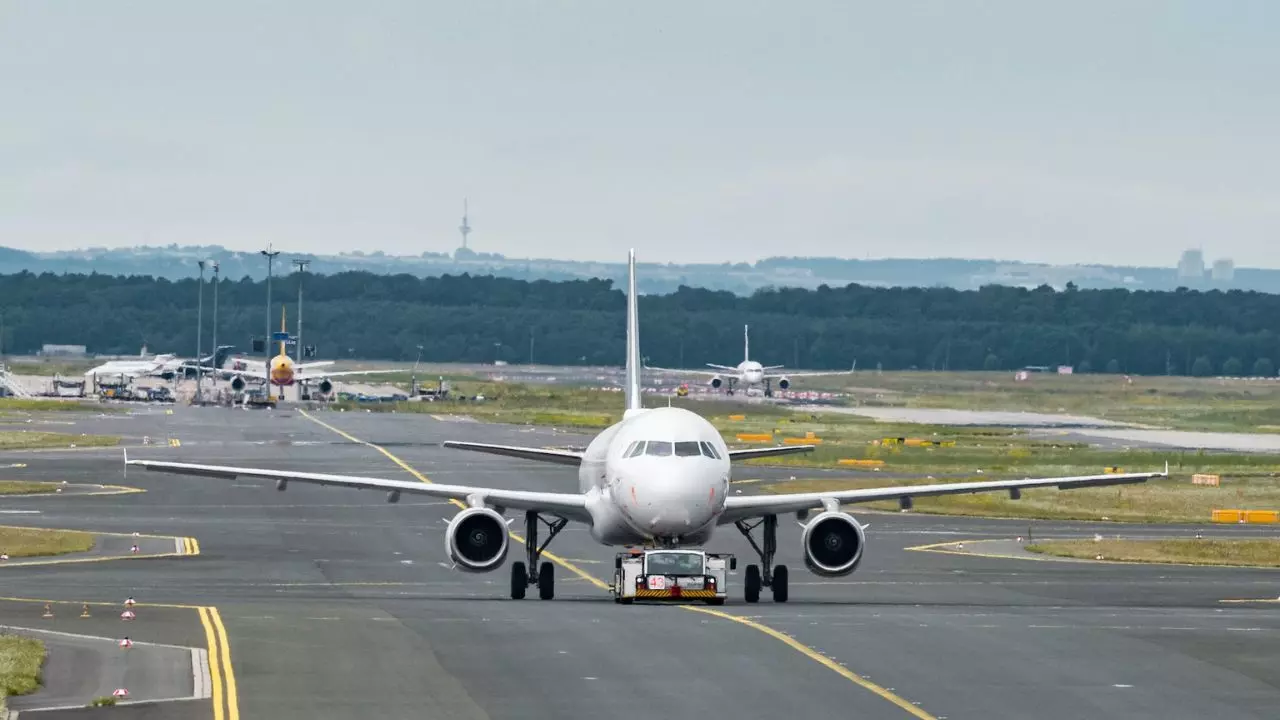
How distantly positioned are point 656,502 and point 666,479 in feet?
1.74

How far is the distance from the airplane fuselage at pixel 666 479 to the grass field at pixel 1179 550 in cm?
2387

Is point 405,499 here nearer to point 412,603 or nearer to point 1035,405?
point 412,603

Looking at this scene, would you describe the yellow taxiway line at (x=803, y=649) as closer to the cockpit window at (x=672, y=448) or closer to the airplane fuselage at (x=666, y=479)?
the airplane fuselage at (x=666, y=479)

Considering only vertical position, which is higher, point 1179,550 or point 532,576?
point 532,576

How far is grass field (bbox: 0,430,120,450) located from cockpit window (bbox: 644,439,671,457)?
8308 centimetres

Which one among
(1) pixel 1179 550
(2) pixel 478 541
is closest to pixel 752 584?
(2) pixel 478 541

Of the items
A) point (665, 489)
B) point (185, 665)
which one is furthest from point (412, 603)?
point (185, 665)

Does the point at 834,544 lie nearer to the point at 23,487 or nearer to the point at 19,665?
the point at 19,665

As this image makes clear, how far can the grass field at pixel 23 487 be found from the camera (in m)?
86.3

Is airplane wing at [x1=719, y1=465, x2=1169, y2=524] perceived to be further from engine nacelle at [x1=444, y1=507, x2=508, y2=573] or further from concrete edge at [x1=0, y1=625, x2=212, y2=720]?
concrete edge at [x1=0, y1=625, x2=212, y2=720]

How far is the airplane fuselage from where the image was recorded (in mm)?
43531

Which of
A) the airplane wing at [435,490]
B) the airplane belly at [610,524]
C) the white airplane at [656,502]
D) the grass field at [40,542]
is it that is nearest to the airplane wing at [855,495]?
the white airplane at [656,502]

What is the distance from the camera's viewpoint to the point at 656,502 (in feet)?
143

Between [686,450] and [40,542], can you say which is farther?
[40,542]
